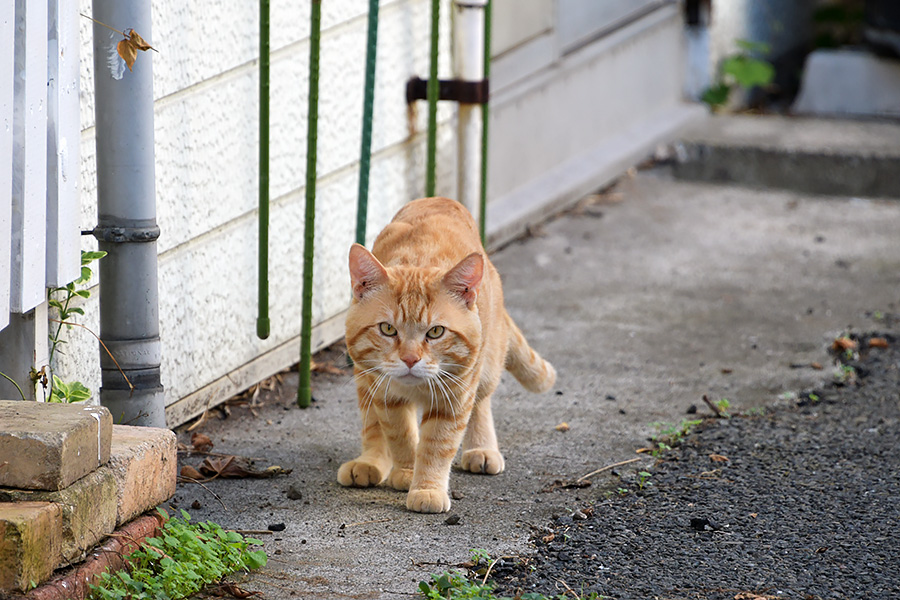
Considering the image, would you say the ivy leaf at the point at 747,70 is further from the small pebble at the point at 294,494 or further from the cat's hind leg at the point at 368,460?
the small pebble at the point at 294,494

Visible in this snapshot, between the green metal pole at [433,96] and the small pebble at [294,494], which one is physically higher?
the green metal pole at [433,96]

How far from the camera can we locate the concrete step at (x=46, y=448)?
2383 millimetres

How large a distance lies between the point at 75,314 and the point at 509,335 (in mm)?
1301

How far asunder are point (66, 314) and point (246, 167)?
1.10 metres

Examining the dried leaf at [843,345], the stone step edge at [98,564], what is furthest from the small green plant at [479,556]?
the dried leaf at [843,345]

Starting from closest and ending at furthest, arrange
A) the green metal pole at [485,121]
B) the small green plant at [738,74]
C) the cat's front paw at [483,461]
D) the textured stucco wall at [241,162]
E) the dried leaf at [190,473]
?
the dried leaf at [190,473] < the cat's front paw at [483,461] < the textured stucco wall at [241,162] < the green metal pole at [485,121] < the small green plant at [738,74]

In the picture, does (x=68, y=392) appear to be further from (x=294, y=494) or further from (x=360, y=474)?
(x=360, y=474)

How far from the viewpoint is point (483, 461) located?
3.45 meters

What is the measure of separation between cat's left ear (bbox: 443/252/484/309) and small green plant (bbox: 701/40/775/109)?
5.90 meters

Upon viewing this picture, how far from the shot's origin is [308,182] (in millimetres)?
3779

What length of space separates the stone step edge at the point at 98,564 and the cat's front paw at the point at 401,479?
0.76m

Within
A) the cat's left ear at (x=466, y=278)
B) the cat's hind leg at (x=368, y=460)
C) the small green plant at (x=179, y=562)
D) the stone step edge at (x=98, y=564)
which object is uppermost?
the cat's left ear at (x=466, y=278)

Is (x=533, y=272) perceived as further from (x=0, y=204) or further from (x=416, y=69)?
(x=0, y=204)

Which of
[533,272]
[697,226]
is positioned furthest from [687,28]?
[533,272]
